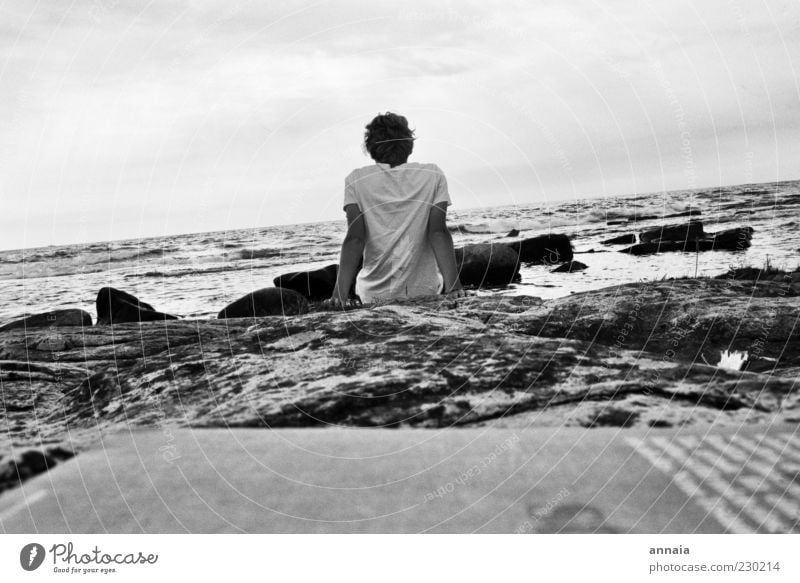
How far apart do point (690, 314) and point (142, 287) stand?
12.8 metres

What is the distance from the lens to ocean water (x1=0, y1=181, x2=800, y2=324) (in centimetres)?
1102

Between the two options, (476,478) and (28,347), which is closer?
(476,478)

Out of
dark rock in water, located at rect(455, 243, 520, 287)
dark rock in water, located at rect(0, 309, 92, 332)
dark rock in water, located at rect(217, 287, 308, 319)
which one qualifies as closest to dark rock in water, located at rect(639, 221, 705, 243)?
dark rock in water, located at rect(455, 243, 520, 287)

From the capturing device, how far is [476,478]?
2.12 metres

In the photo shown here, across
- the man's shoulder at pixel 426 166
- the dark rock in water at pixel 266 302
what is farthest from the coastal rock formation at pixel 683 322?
the dark rock in water at pixel 266 302

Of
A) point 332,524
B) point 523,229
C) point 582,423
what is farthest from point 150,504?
point 523,229

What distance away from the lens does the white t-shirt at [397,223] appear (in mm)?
4113

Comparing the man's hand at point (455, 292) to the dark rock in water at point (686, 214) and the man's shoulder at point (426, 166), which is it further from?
the dark rock in water at point (686, 214)

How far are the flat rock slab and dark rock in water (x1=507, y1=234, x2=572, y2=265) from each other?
10257 millimetres

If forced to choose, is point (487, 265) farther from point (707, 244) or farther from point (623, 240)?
point (623, 240)

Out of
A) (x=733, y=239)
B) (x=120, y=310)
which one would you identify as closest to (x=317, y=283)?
(x=120, y=310)

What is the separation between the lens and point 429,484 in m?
2.11

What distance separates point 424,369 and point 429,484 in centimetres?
54
